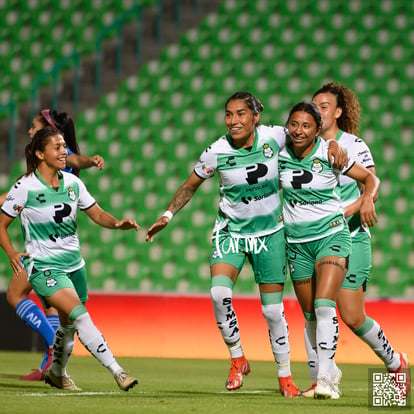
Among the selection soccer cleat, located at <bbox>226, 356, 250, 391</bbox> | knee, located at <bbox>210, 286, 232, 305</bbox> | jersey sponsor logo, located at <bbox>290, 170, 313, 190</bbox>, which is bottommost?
soccer cleat, located at <bbox>226, 356, 250, 391</bbox>

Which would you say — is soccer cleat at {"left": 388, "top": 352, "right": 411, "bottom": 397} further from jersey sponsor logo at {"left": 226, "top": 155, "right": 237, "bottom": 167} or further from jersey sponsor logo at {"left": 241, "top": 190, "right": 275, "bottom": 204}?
jersey sponsor logo at {"left": 226, "top": 155, "right": 237, "bottom": 167}

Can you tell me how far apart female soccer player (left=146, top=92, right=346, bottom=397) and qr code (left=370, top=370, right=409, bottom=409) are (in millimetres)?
576

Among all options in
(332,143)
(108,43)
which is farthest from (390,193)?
(332,143)

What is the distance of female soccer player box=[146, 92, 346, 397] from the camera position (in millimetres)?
6703

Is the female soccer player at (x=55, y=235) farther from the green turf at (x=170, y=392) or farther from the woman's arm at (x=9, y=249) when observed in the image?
the green turf at (x=170, y=392)

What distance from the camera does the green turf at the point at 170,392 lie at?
5684 mm

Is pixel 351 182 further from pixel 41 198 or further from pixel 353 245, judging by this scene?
pixel 41 198

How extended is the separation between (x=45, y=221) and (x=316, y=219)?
6.15ft

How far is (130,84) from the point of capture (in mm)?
15883

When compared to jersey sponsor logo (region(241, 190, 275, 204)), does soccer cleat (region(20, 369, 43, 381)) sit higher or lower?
lower

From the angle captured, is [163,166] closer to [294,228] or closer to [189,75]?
[189,75]

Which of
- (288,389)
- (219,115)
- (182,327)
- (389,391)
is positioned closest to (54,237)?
(288,389)

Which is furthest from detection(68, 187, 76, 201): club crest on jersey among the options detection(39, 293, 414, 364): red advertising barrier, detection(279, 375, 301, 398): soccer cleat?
detection(39, 293, 414, 364): red advertising barrier

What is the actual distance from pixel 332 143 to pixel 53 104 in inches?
400
